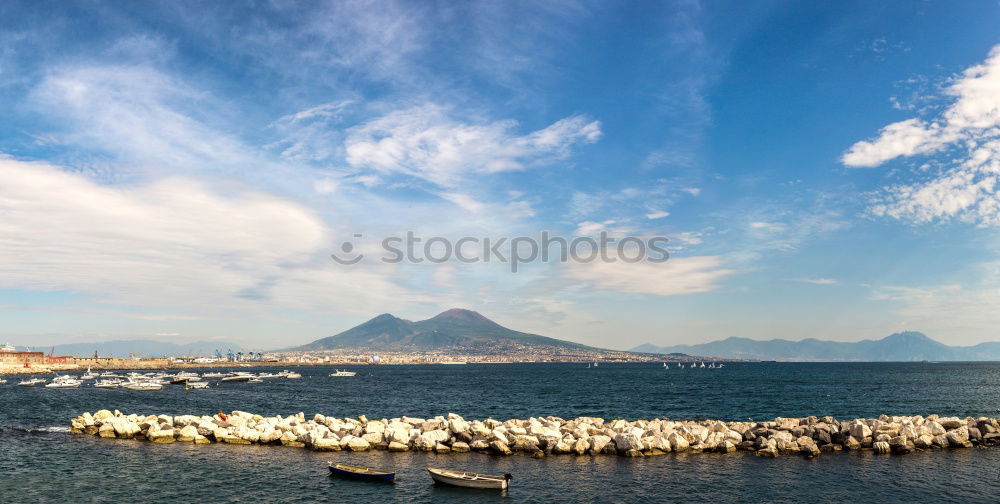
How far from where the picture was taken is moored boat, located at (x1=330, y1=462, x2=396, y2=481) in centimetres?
3206

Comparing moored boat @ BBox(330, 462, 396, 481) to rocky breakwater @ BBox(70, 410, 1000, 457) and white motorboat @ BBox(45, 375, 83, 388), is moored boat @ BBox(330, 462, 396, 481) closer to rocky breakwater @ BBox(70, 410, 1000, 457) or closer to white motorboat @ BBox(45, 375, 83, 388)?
rocky breakwater @ BBox(70, 410, 1000, 457)

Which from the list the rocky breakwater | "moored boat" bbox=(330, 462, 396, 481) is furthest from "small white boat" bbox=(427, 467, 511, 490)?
the rocky breakwater

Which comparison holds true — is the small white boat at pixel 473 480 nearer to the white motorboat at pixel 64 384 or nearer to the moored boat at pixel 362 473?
the moored boat at pixel 362 473

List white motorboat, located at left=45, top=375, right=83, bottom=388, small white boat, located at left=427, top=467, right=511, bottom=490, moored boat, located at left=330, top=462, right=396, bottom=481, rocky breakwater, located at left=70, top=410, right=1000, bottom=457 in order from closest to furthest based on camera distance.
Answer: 1. small white boat, located at left=427, top=467, right=511, bottom=490
2. moored boat, located at left=330, top=462, right=396, bottom=481
3. rocky breakwater, located at left=70, top=410, right=1000, bottom=457
4. white motorboat, located at left=45, top=375, right=83, bottom=388

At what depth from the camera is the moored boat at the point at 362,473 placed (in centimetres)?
3206

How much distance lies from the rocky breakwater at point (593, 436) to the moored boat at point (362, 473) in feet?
22.5

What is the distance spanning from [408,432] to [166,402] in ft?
187

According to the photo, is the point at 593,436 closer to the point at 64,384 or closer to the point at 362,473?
the point at 362,473

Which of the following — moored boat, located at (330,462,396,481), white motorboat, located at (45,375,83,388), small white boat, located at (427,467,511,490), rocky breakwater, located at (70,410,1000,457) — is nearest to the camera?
small white boat, located at (427,467,511,490)

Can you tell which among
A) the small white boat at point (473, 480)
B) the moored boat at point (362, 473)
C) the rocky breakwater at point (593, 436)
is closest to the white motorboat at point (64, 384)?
the rocky breakwater at point (593, 436)

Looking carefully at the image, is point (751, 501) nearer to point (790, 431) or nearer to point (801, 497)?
point (801, 497)

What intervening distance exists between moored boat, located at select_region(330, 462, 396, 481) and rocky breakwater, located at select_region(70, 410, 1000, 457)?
687 centimetres

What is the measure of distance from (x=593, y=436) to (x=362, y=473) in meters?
15.4

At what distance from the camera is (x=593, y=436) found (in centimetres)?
3888
